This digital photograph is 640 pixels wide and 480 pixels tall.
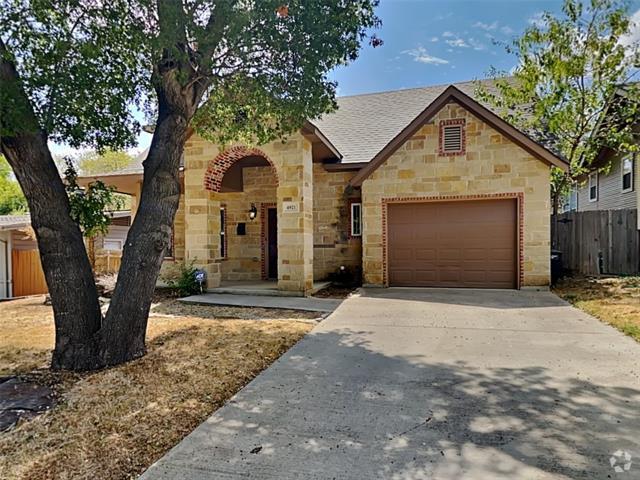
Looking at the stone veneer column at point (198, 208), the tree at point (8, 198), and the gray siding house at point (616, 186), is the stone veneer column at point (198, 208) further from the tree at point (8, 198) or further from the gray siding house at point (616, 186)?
the tree at point (8, 198)

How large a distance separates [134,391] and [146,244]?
6.23ft

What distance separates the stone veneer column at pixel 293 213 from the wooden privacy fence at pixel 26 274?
1166 cm

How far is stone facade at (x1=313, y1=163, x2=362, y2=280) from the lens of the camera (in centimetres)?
1286

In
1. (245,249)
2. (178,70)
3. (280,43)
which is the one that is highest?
(280,43)

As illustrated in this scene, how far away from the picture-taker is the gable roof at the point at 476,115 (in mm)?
10531

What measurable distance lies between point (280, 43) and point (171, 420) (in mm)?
5020

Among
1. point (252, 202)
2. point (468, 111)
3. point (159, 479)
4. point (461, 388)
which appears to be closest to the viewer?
point (159, 479)

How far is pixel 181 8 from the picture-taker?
5.10 metres

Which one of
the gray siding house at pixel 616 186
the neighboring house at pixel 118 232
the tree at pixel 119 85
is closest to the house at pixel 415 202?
the tree at pixel 119 85

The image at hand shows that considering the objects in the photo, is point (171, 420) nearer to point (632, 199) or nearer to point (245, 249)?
point (245, 249)

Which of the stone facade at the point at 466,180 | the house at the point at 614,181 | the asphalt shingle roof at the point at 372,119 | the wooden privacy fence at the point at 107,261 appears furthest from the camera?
the wooden privacy fence at the point at 107,261

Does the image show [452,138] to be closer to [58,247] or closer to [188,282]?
[188,282]

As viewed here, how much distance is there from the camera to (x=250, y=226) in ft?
45.1

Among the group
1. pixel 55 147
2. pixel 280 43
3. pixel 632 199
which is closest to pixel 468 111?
pixel 280 43
